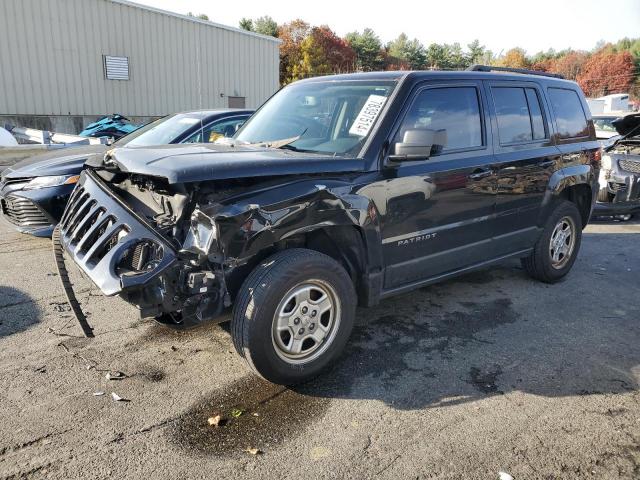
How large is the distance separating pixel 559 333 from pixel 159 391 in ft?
10.3

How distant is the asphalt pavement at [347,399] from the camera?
102 inches

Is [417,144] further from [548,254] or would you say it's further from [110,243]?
[548,254]

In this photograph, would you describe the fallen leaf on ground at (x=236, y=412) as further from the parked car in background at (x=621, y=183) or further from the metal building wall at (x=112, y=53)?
the metal building wall at (x=112, y=53)

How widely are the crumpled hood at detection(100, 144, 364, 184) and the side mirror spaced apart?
0.28 m

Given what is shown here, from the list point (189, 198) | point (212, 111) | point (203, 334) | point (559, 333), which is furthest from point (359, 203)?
point (212, 111)

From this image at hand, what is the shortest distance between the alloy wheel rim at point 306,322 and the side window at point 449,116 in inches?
49.3

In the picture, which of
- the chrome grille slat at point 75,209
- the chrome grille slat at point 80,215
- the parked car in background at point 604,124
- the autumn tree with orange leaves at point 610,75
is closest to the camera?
the chrome grille slat at point 80,215

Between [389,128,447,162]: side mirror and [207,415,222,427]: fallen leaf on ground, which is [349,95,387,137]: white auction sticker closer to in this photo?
[389,128,447,162]: side mirror

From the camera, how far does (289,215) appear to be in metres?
3.07

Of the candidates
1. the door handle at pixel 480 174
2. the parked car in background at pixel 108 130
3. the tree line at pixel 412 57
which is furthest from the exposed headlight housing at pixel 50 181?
the tree line at pixel 412 57

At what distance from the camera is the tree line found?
44219 millimetres

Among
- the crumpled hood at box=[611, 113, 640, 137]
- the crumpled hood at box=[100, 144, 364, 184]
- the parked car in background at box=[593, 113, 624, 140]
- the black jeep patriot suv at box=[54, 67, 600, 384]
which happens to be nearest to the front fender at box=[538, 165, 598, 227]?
the black jeep patriot suv at box=[54, 67, 600, 384]

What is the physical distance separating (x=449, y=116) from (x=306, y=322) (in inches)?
80.5

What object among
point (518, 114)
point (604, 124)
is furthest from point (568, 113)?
point (604, 124)
